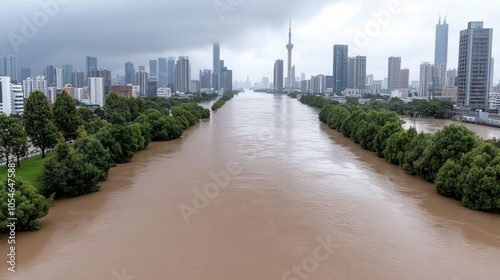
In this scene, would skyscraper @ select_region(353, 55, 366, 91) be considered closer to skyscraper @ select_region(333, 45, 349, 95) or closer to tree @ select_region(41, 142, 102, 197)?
skyscraper @ select_region(333, 45, 349, 95)

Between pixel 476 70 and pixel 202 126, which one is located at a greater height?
pixel 476 70

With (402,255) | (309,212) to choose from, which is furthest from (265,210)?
(402,255)

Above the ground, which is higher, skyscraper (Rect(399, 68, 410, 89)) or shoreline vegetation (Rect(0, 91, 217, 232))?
skyscraper (Rect(399, 68, 410, 89))

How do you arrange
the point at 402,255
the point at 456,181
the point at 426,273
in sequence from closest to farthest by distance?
1. the point at 426,273
2. the point at 402,255
3. the point at 456,181

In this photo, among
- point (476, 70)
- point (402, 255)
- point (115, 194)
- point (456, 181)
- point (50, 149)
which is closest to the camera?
point (402, 255)

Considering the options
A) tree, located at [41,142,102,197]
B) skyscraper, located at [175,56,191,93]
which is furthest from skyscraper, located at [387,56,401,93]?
tree, located at [41,142,102,197]

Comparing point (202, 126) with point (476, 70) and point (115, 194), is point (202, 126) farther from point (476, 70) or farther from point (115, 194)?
point (476, 70)

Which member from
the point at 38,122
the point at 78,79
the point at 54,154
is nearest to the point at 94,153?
the point at 54,154
